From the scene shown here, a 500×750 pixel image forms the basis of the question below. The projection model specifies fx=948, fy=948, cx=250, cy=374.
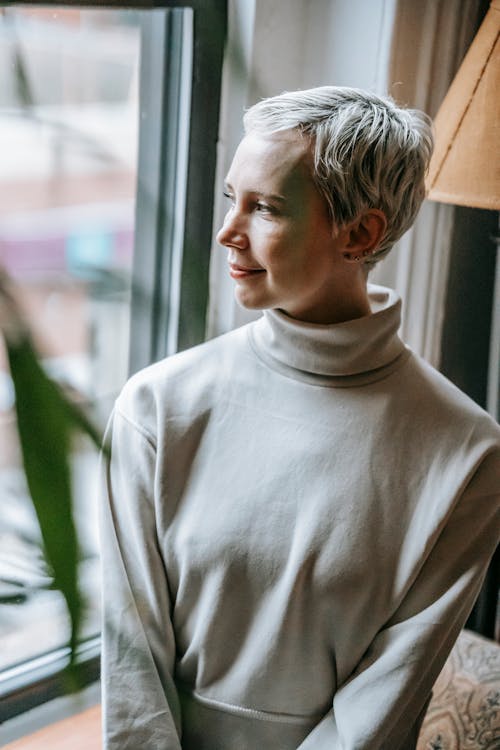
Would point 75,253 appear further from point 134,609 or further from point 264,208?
point 134,609

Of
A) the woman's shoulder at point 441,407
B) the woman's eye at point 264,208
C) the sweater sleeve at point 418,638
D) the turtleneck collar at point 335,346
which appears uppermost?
the woman's eye at point 264,208

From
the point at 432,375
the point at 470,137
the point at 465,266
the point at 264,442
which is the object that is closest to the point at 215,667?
the point at 264,442

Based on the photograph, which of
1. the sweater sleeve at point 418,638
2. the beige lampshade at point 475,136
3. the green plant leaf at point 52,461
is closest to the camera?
the green plant leaf at point 52,461

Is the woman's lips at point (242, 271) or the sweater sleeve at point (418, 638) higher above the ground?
Result: the woman's lips at point (242, 271)

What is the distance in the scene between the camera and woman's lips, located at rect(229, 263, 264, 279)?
111 cm

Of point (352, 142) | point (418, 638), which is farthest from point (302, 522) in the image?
point (352, 142)

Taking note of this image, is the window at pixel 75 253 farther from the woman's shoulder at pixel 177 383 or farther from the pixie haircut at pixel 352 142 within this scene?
the woman's shoulder at pixel 177 383

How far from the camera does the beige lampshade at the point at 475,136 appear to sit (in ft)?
4.60

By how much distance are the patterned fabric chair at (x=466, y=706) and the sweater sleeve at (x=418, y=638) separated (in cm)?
34

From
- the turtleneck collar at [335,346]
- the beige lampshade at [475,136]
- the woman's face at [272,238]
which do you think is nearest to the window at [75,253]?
the woman's face at [272,238]

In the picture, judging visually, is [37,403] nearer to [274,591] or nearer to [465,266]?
[274,591]

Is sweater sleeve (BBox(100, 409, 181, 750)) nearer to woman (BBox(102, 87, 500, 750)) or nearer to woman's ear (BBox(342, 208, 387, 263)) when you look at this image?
woman (BBox(102, 87, 500, 750))

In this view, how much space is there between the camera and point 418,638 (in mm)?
1148

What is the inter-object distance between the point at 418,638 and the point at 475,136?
2.40 ft
